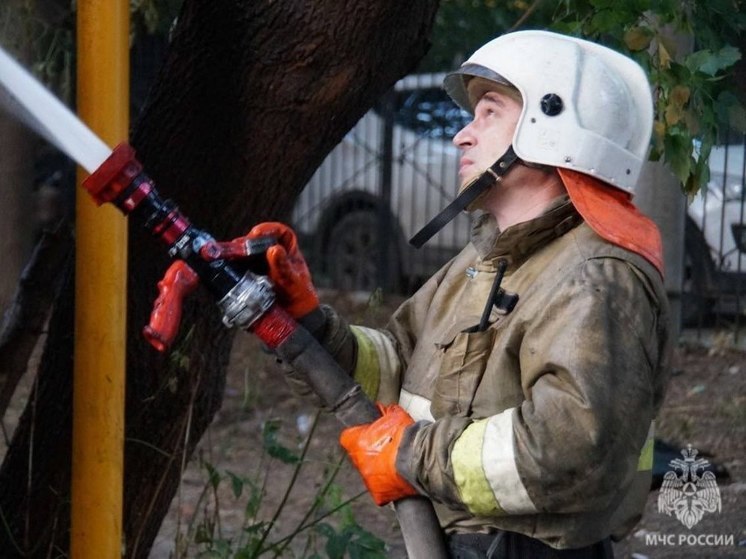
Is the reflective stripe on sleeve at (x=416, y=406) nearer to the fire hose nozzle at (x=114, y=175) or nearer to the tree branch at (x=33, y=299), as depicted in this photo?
the fire hose nozzle at (x=114, y=175)

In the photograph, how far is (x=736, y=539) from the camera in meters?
4.85

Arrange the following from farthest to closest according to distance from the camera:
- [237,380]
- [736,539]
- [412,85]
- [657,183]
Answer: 1. [412,85]
2. [237,380]
3. [657,183]
4. [736,539]

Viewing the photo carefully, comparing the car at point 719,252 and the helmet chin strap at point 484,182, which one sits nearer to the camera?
the helmet chin strap at point 484,182

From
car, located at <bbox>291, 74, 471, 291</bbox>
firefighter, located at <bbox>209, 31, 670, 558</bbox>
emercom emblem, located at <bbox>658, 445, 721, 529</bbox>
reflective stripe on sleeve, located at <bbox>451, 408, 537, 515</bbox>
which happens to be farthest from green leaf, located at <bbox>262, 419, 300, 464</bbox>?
car, located at <bbox>291, 74, 471, 291</bbox>

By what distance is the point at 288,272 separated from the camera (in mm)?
2549

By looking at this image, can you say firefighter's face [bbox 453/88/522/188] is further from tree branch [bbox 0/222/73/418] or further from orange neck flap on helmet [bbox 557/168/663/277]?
tree branch [bbox 0/222/73/418]

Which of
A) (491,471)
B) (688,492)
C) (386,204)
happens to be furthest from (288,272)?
(386,204)

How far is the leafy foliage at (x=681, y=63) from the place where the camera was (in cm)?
323

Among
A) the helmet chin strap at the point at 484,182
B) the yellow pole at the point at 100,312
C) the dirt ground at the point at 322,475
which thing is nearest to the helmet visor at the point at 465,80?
the helmet chin strap at the point at 484,182

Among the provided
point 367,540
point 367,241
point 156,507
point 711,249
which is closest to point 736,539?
point 367,540

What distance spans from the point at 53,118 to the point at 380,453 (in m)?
0.91

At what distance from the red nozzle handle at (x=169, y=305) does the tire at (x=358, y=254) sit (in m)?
7.51

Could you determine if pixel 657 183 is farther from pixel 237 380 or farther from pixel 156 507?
pixel 156 507

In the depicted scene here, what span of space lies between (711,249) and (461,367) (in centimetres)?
616
